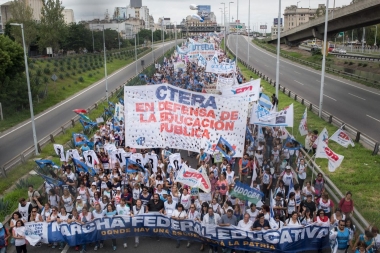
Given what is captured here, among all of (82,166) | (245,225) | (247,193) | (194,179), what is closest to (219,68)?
(82,166)

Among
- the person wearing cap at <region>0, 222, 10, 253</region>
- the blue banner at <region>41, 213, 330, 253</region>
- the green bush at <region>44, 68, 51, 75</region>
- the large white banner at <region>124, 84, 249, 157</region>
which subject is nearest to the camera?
the blue banner at <region>41, 213, 330, 253</region>

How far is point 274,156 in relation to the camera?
1509 centimetres

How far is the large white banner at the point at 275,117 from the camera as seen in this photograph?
1505cm

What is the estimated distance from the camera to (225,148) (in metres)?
13.5

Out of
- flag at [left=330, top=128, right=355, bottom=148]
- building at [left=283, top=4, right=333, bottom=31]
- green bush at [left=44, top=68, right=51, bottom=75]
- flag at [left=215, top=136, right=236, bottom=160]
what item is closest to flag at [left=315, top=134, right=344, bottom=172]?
flag at [left=330, top=128, right=355, bottom=148]

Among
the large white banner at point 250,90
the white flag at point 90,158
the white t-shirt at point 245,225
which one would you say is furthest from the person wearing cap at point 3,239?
the large white banner at point 250,90

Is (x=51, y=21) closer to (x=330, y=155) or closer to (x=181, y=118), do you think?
(x=181, y=118)

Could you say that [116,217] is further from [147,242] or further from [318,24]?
[318,24]

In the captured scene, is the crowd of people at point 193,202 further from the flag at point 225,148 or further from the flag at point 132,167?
the flag at point 225,148

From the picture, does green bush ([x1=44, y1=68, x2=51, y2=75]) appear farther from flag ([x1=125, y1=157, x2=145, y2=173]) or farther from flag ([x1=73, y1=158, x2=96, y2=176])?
flag ([x1=125, y1=157, x2=145, y2=173])

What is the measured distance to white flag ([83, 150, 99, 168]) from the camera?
46.8 feet

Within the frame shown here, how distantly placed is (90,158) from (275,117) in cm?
685

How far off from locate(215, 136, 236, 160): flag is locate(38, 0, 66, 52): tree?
5696cm

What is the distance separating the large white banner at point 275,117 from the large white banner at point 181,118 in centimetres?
190
